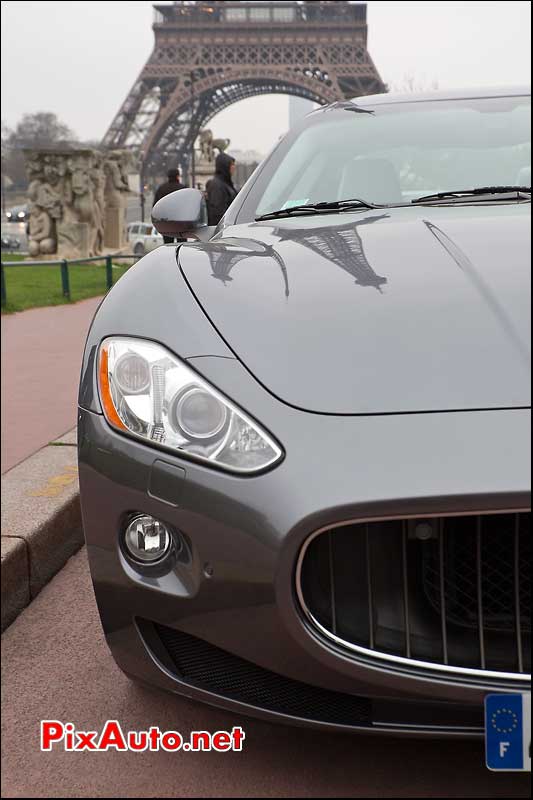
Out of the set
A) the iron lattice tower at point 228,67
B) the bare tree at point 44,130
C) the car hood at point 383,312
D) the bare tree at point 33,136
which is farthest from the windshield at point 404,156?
the iron lattice tower at point 228,67

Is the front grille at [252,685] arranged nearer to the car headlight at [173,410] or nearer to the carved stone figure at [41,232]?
the car headlight at [173,410]

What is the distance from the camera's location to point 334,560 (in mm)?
1532

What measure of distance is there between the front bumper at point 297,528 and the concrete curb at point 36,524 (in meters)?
0.97

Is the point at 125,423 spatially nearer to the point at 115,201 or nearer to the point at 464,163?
the point at 464,163

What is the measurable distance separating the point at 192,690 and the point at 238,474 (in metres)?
0.44

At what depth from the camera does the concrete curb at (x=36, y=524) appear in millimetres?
2547

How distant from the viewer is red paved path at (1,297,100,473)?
437 centimetres

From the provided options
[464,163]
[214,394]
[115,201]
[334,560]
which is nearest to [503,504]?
[334,560]

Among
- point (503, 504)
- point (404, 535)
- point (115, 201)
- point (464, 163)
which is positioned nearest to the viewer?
point (503, 504)

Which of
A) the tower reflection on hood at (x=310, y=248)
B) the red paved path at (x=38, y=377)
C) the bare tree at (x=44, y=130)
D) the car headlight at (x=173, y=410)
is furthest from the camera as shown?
the bare tree at (x=44, y=130)

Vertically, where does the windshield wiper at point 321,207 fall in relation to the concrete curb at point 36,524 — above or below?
above

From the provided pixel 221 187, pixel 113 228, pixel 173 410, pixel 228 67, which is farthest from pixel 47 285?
pixel 228 67

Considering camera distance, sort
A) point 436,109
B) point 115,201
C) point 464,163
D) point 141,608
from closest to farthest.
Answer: point 141,608
point 464,163
point 436,109
point 115,201

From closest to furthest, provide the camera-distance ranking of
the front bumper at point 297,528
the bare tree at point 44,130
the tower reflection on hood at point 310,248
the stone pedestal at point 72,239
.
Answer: the front bumper at point 297,528, the tower reflection on hood at point 310,248, the stone pedestal at point 72,239, the bare tree at point 44,130
